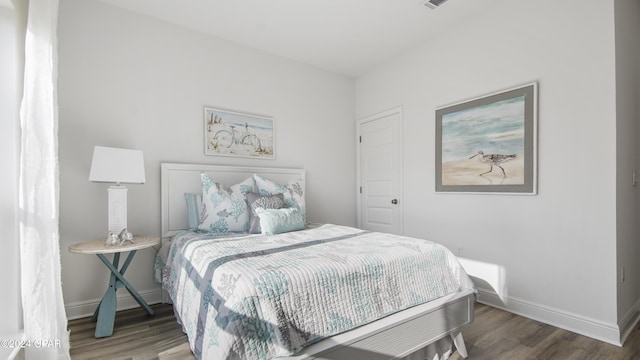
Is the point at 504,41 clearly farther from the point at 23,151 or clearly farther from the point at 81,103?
the point at 81,103

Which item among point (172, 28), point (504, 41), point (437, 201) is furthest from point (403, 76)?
point (172, 28)

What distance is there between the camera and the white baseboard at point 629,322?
2035mm

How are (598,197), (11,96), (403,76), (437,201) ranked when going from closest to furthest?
(11,96) < (598,197) < (437,201) < (403,76)

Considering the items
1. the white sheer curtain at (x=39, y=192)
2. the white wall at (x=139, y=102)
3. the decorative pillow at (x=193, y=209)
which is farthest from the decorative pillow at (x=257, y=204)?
the white sheer curtain at (x=39, y=192)

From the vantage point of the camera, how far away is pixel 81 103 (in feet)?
8.10

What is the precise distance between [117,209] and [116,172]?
0.30 meters

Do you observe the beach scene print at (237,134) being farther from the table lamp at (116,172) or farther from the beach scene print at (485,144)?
the beach scene print at (485,144)

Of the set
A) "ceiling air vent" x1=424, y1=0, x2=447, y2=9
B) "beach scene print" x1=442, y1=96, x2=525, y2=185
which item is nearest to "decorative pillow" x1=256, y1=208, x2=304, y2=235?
"beach scene print" x1=442, y1=96, x2=525, y2=185

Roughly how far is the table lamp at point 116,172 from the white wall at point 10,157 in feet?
1.61

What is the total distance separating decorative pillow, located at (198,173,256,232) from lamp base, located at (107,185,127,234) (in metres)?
0.58

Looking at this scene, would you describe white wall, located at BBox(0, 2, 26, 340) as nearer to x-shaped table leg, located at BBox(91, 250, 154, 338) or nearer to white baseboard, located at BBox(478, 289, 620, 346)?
x-shaped table leg, located at BBox(91, 250, 154, 338)

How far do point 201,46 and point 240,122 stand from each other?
0.85 meters

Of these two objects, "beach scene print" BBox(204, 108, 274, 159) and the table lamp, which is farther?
"beach scene print" BBox(204, 108, 274, 159)

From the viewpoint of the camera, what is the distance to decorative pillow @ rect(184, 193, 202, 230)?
2.71 metres
